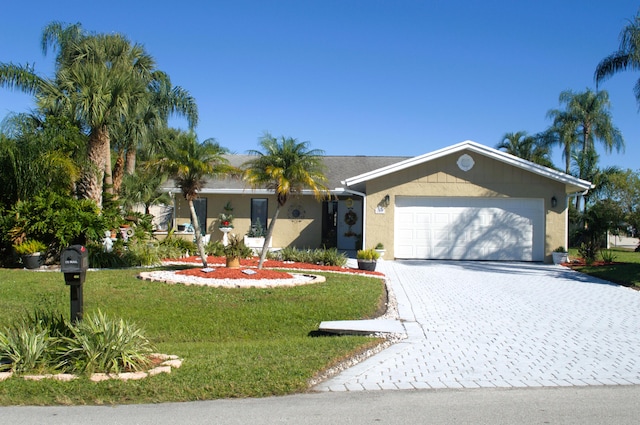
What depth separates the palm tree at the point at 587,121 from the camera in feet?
109

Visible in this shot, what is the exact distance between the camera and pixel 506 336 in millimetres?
8359

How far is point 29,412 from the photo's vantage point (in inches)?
199

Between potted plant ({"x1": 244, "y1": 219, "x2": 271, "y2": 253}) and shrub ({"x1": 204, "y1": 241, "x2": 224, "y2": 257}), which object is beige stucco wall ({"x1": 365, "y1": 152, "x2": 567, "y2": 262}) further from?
potted plant ({"x1": 244, "y1": 219, "x2": 271, "y2": 253})

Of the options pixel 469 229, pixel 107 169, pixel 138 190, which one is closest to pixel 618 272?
pixel 469 229

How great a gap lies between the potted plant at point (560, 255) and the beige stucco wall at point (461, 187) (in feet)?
0.56

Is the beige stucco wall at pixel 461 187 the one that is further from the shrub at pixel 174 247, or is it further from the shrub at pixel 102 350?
the shrub at pixel 102 350

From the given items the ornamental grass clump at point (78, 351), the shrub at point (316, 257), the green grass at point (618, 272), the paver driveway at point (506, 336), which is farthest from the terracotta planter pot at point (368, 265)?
the ornamental grass clump at point (78, 351)

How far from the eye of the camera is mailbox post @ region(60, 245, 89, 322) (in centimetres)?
642

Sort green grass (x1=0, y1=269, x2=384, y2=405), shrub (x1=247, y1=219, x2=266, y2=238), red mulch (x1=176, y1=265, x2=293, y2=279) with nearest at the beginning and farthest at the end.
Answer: green grass (x1=0, y1=269, x2=384, y2=405)
red mulch (x1=176, y1=265, x2=293, y2=279)
shrub (x1=247, y1=219, x2=266, y2=238)

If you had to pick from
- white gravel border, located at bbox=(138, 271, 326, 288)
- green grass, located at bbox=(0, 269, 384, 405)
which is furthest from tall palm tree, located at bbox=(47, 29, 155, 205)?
white gravel border, located at bbox=(138, 271, 326, 288)

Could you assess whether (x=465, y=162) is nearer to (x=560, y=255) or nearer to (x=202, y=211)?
(x=560, y=255)

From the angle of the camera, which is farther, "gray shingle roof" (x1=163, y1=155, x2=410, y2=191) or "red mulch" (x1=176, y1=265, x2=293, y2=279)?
"gray shingle roof" (x1=163, y1=155, x2=410, y2=191)

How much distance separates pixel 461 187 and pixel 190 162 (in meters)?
10.4

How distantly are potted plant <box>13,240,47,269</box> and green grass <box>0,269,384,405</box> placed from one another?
774mm
